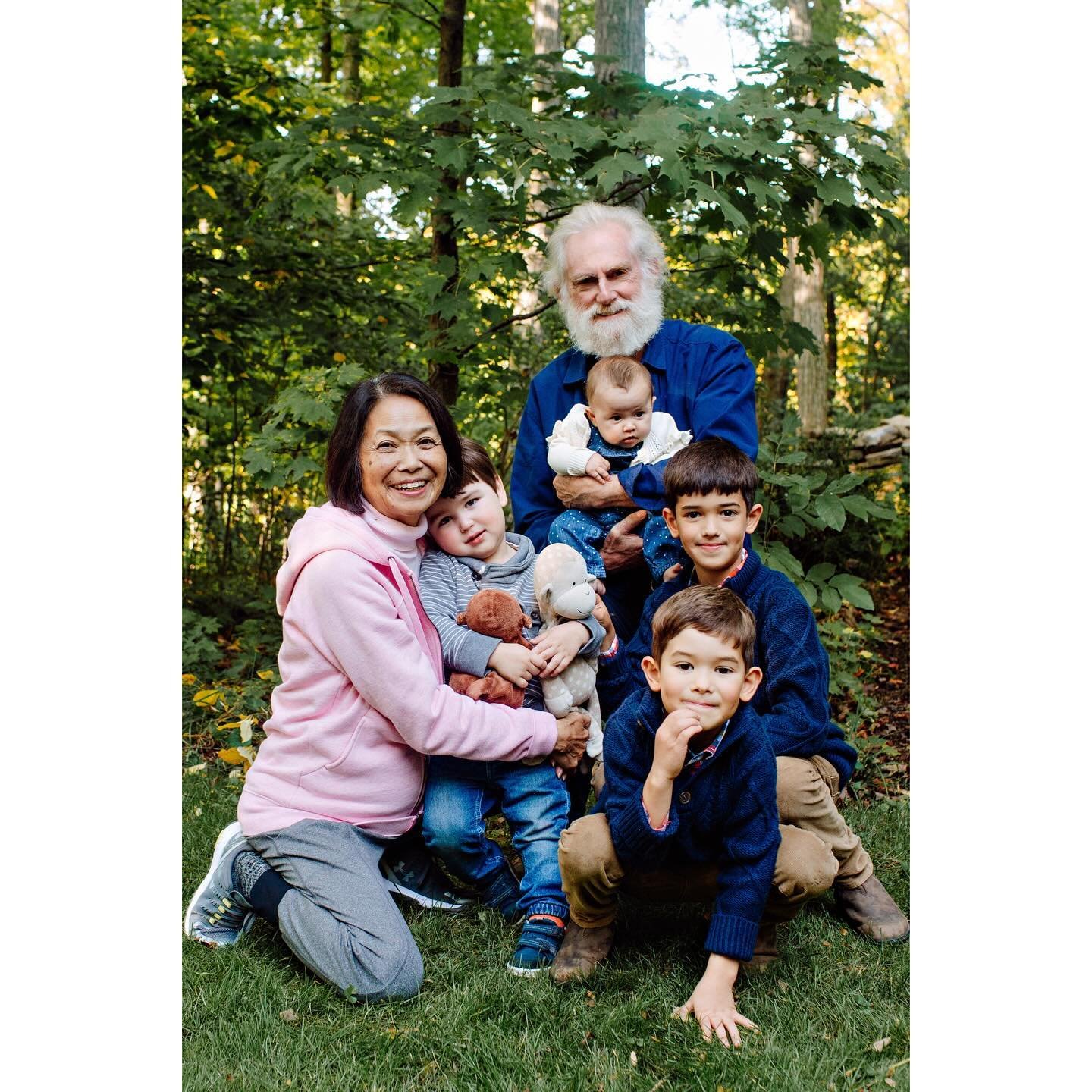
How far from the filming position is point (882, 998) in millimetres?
2418

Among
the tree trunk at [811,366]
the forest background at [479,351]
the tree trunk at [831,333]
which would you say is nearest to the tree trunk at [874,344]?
the tree trunk at [811,366]

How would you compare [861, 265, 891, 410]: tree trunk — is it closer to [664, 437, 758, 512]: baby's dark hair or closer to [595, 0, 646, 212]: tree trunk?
[595, 0, 646, 212]: tree trunk

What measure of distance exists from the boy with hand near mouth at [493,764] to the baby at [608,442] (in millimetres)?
216

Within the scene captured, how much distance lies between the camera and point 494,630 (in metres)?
2.79

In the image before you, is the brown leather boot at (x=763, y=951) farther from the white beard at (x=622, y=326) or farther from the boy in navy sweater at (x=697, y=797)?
the white beard at (x=622, y=326)

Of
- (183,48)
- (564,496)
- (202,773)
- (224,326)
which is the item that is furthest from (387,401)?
(183,48)

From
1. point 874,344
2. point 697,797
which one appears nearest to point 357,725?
point 697,797

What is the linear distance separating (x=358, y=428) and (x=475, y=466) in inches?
13.9

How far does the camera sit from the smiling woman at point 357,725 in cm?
256

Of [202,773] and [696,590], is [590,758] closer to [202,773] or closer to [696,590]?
[696,590]

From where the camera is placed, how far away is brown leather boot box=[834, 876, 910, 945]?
276 cm

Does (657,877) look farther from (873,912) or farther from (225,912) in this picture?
(225,912)

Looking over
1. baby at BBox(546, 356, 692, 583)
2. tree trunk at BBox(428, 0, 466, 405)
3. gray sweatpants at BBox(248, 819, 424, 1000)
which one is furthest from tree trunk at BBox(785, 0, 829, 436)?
gray sweatpants at BBox(248, 819, 424, 1000)
